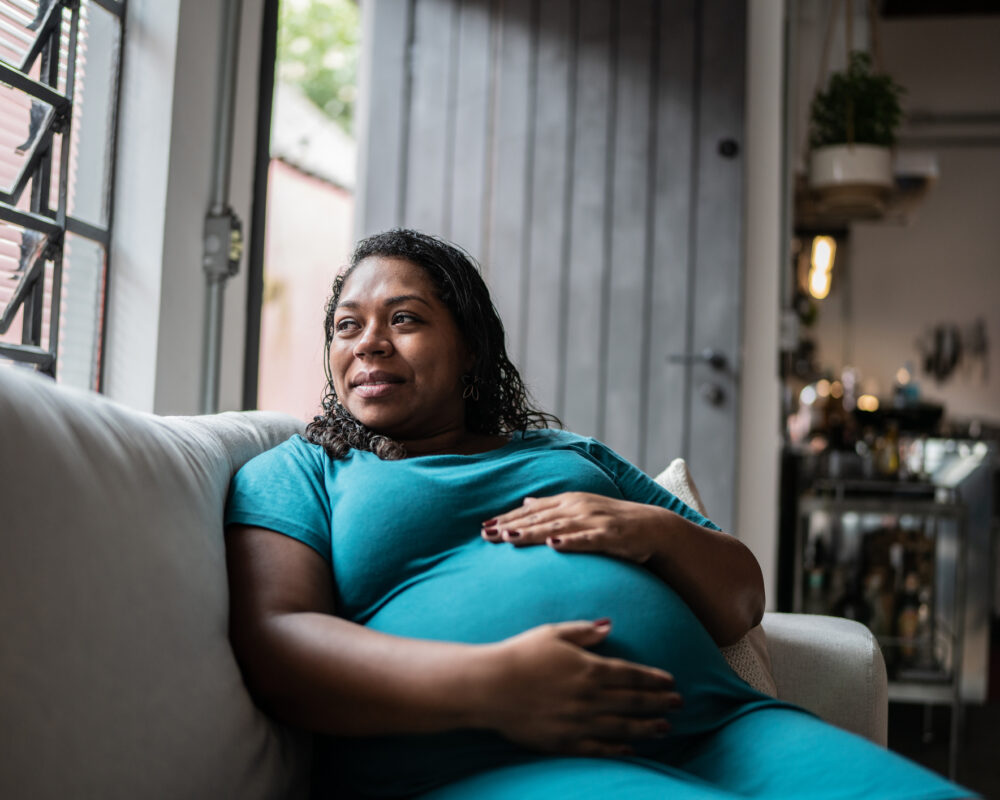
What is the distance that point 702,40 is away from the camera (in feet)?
9.36

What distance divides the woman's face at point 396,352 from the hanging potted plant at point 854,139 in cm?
236

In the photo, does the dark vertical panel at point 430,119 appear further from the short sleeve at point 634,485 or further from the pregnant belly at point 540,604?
the pregnant belly at point 540,604

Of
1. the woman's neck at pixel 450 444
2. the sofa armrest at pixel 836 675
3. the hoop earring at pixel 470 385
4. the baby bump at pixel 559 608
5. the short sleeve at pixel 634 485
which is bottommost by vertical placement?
the sofa armrest at pixel 836 675

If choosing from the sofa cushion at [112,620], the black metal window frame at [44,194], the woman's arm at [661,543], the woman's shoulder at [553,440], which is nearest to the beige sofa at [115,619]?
the sofa cushion at [112,620]

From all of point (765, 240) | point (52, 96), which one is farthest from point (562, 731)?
point (765, 240)

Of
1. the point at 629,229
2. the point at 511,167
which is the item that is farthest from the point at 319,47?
the point at 629,229

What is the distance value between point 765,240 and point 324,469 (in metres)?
2.10

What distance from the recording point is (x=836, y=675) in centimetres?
139

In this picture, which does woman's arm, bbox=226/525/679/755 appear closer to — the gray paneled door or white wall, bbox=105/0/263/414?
white wall, bbox=105/0/263/414

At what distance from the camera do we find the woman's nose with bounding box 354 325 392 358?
1.30 meters

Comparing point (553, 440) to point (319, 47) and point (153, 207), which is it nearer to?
point (153, 207)

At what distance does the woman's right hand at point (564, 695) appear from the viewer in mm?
926

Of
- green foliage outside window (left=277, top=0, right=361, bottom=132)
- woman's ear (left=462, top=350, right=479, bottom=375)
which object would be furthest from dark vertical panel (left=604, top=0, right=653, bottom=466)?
green foliage outside window (left=277, top=0, right=361, bottom=132)

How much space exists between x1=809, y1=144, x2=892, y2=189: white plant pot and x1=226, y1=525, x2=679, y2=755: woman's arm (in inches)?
107
